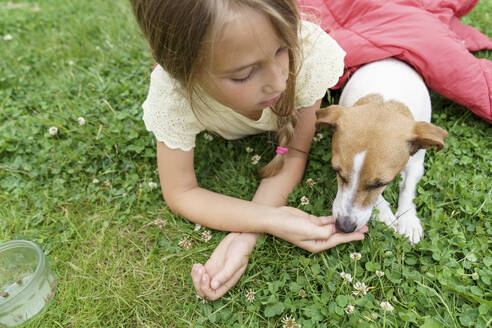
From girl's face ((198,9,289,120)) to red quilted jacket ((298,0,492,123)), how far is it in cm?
106

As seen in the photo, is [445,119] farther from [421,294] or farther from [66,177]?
[66,177]

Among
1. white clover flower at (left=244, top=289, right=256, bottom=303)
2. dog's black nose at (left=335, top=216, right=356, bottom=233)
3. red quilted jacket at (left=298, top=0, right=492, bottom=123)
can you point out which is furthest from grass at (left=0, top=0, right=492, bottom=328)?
red quilted jacket at (left=298, top=0, right=492, bottom=123)

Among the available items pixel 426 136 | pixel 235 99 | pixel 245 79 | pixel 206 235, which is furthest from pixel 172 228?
pixel 426 136

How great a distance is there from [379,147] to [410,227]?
62 centimetres

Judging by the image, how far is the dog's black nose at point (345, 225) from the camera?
2.19m

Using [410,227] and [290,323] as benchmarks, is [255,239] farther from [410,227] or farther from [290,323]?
[410,227]

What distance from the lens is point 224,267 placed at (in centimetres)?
219

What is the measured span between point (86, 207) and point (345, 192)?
1.99 m

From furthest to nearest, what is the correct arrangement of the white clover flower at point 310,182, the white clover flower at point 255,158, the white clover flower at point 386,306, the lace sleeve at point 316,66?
the white clover flower at point 255,158
the white clover flower at point 310,182
the lace sleeve at point 316,66
the white clover flower at point 386,306

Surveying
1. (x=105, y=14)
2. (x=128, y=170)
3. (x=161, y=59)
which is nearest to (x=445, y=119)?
(x=161, y=59)

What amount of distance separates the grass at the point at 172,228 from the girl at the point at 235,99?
15 centimetres

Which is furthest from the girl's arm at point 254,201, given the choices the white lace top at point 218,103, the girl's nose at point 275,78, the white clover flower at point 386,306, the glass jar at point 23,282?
the glass jar at point 23,282

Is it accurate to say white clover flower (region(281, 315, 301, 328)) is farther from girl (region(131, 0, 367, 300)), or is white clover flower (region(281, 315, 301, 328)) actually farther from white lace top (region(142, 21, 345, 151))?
white lace top (region(142, 21, 345, 151))

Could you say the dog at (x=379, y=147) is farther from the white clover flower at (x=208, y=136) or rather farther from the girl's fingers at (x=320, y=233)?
the white clover flower at (x=208, y=136)
